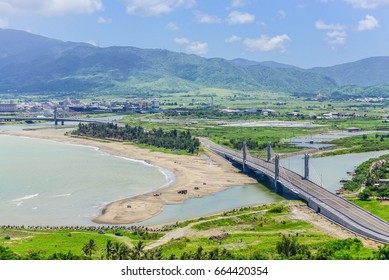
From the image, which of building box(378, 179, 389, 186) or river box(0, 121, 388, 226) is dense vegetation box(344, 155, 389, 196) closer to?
building box(378, 179, 389, 186)

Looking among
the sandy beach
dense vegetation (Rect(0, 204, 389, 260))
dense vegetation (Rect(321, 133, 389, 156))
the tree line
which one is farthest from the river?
the tree line

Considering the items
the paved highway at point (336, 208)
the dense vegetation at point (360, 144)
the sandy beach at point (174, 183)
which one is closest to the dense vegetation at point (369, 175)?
the paved highway at point (336, 208)

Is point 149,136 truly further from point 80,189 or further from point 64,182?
point 80,189

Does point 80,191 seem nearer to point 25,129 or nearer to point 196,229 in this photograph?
point 196,229

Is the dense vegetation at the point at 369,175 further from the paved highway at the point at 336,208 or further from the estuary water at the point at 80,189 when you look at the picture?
the estuary water at the point at 80,189

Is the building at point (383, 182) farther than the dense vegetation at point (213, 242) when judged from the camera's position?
Yes

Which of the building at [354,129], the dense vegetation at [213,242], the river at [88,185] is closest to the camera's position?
→ the dense vegetation at [213,242]
